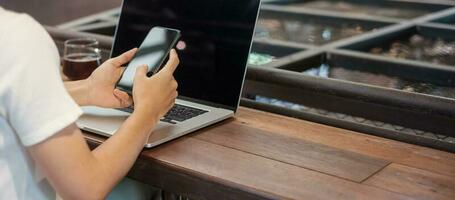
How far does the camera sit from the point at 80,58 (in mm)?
1497

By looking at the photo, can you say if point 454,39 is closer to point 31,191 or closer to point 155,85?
point 155,85

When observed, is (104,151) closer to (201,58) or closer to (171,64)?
(171,64)

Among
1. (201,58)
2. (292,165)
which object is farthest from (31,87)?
(201,58)

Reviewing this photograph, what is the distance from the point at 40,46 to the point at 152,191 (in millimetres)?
610

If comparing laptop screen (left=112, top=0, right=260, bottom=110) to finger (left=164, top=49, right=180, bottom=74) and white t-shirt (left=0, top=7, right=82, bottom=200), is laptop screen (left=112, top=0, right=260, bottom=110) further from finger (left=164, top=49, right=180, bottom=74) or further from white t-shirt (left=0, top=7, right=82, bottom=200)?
white t-shirt (left=0, top=7, right=82, bottom=200)

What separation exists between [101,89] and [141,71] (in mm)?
188

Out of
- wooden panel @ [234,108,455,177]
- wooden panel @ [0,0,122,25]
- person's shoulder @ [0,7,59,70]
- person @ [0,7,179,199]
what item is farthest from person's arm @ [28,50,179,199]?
wooden panel @ [0,0,122,25]

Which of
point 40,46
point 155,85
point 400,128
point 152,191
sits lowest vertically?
point 152,191

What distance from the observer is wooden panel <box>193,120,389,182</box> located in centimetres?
100

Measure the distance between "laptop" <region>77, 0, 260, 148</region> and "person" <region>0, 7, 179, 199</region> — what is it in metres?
0.19

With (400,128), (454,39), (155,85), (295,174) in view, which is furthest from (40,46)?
(454,39)

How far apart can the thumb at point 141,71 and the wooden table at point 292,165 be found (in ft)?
0.46

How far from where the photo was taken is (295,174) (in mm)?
981

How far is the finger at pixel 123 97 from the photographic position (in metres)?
1.18
